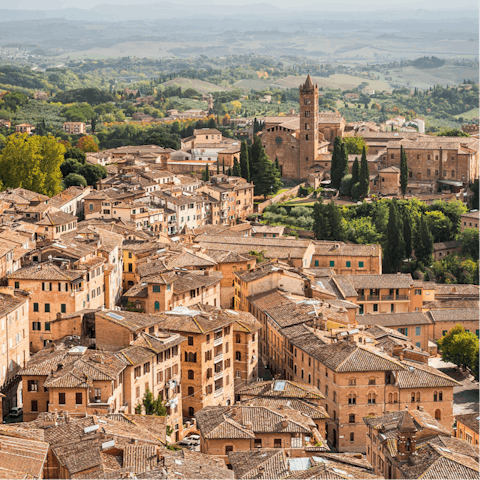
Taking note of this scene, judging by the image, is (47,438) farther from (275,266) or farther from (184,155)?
(184,155)

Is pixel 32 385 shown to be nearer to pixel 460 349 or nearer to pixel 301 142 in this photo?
pixel 460 349

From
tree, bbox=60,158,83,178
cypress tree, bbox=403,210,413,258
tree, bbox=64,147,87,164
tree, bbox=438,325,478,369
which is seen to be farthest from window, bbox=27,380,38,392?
tree, bbox=64,147,87,164

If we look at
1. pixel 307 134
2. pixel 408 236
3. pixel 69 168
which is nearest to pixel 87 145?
pixel 69 168

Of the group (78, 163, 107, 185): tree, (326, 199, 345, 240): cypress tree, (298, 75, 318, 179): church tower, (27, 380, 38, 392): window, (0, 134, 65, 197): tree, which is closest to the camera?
(27, 380, 38, 392): window

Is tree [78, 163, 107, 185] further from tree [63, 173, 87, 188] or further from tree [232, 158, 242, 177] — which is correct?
tree [232, 158, 242, 177]

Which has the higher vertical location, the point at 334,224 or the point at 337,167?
the point at 337,167

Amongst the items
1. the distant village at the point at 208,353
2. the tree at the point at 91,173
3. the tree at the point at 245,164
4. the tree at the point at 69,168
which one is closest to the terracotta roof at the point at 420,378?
the distant village at the point at 208,353

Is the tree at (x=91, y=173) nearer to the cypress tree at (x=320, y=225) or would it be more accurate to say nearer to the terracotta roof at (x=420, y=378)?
the cypress tree at (x=320, y=225)
